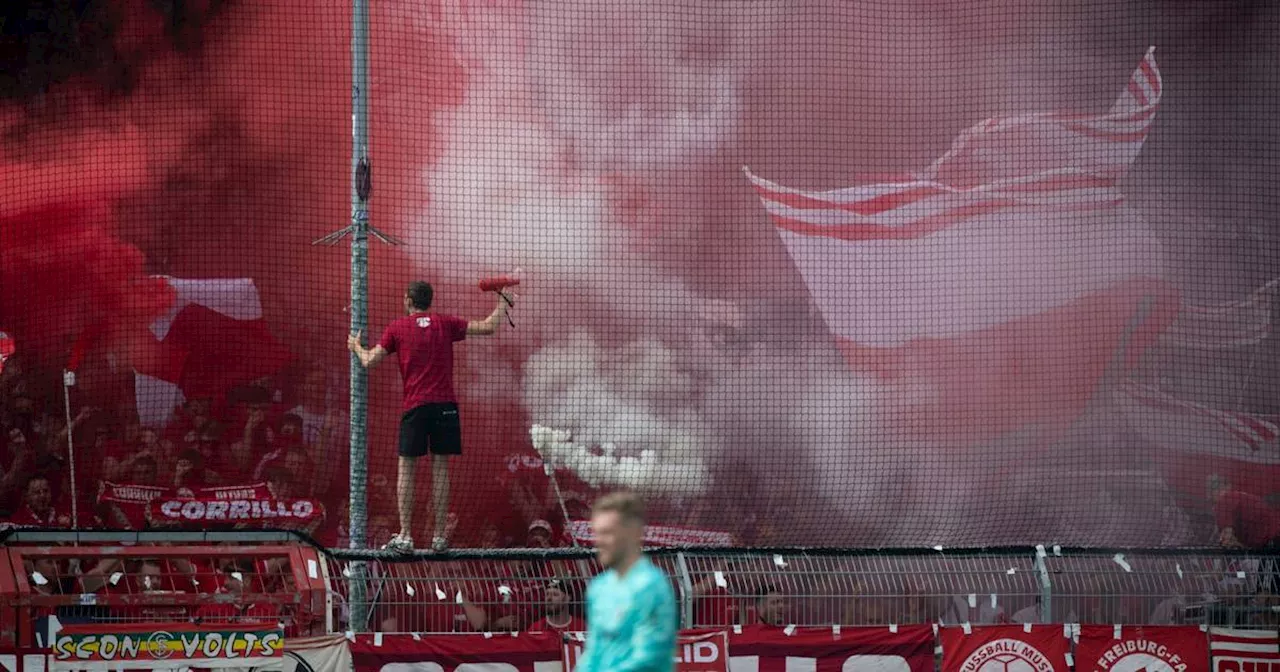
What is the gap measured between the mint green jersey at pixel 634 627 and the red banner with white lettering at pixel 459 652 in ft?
13.9

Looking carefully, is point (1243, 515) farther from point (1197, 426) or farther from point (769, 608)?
point (769, 608)

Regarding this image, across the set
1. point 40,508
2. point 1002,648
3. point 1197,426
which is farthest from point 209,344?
point 1197,426

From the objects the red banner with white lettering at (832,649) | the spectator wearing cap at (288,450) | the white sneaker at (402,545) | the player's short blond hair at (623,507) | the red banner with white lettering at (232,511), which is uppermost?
the spectator wearing cap at (288,450)

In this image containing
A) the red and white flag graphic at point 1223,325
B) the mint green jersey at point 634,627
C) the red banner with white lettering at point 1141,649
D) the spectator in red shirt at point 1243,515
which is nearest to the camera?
the mint green jersey at point 634,627

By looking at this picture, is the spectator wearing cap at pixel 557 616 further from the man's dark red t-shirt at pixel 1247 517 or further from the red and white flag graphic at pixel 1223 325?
the red and white flag graphic at pixel 1223 325

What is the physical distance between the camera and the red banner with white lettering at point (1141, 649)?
33.3 feet

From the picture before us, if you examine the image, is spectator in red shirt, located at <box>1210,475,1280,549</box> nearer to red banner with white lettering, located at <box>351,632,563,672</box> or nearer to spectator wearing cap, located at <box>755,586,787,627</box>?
spectator wearing cap, located at <box>755,586,787,627</box>

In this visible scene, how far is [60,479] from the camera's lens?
530 inches

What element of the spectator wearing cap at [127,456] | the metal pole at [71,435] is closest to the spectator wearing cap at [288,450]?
the spectator wearing cap at [127,456]

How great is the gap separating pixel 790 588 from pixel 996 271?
Result: 4596 mm

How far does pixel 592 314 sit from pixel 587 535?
7.36 feet

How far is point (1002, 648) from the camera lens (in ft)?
33.0

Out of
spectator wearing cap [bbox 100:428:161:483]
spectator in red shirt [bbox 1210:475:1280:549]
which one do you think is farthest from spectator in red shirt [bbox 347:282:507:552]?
spectator in red shirt [bbox 1210:475:1280:549]

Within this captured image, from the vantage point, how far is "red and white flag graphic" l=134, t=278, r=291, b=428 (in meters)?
14.1
